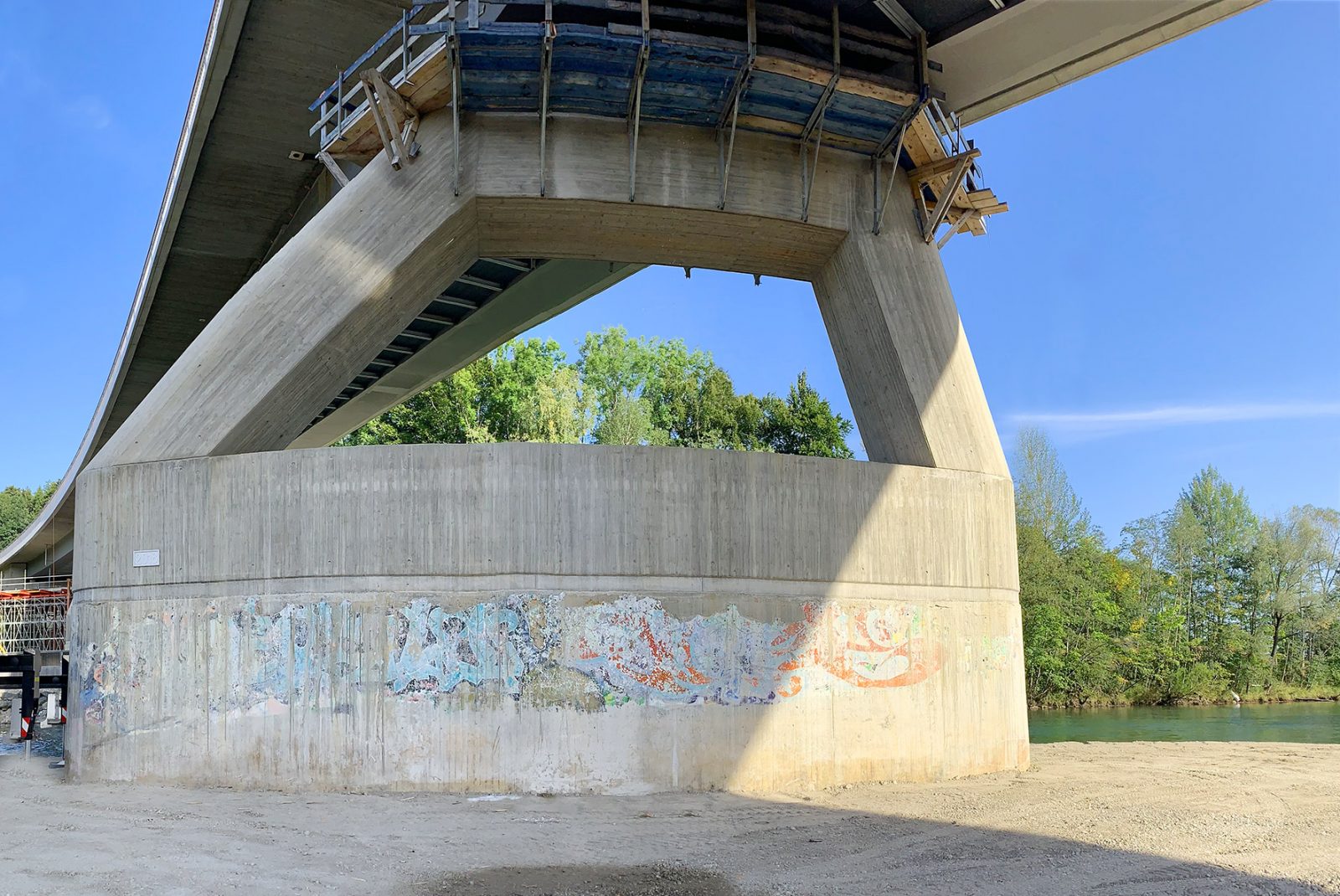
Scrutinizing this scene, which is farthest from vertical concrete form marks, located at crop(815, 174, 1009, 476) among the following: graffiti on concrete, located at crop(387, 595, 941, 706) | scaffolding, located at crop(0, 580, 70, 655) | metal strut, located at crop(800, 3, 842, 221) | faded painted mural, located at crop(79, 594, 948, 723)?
scaffolding, located at crop(0, 580, 70, 655)

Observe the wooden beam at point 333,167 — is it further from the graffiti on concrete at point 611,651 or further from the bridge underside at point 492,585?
the graffiti on concrete at point 611,651

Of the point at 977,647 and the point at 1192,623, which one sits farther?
the point at 1192,623

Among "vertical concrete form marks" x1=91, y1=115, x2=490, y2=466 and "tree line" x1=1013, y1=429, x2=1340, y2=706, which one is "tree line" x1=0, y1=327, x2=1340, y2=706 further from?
"vertical concrete form marks" x1=91, y1=115, x2=490, y2=466

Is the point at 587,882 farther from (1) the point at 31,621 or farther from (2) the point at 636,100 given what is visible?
(1) the point at 31,621

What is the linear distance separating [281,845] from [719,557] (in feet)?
21.3

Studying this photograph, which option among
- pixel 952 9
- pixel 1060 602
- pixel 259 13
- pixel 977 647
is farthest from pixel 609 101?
pixel 1060 602

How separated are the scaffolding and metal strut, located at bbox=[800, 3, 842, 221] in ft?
82.0

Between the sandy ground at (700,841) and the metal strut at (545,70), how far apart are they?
9415 mm

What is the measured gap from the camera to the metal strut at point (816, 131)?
54.9ft

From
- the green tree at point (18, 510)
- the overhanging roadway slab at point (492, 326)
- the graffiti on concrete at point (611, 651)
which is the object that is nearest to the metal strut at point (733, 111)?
the graffiti on concrete at point (611, 651)

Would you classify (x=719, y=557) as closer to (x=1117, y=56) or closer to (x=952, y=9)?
(x=952, y=9)

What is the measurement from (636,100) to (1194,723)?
1061 inches

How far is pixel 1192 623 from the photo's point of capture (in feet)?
174

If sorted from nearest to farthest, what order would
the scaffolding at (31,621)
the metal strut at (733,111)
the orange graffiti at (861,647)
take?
the orange graffiti at (861,647), the metal strut at (733,111), the scaffolding at (31,621)
